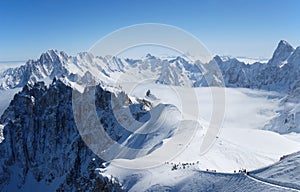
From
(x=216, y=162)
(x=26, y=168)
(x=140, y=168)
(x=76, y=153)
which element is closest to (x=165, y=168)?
(x=140, y=168)

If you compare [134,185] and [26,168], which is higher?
[134,185]

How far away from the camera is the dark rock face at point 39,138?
141125 millimetres

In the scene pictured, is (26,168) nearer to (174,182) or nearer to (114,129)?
(114,129)

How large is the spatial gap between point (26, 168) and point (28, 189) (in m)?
12.1

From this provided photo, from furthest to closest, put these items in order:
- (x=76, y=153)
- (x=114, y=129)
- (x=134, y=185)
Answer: (x=76, y=153), (x=114, y=129), (x=134, y=185)

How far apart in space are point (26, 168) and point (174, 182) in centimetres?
13387

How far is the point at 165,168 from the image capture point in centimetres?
4150

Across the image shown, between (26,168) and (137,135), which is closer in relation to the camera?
(137,135)

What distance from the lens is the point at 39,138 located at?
15138 cm

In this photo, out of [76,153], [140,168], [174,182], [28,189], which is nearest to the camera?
[174,182]

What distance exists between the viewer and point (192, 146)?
53.0 m

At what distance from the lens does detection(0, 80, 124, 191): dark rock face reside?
14112cm

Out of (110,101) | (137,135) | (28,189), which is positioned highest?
(110,101)

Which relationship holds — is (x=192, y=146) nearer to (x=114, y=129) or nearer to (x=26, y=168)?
(x=114, y=129)
